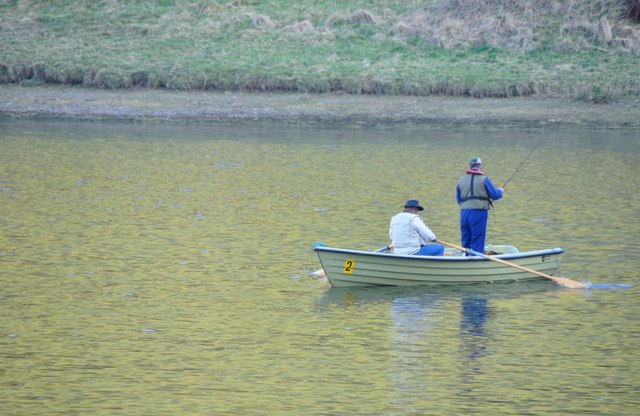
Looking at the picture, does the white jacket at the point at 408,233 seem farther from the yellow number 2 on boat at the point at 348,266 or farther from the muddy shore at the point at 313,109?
the muddy shore at the point at 313,109

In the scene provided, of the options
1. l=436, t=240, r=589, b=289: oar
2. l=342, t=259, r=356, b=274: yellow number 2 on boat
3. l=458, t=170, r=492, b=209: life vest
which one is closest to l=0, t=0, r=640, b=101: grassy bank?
l=458, t=170, r=492, b=209: life vest

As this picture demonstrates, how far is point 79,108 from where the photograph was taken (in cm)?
3781

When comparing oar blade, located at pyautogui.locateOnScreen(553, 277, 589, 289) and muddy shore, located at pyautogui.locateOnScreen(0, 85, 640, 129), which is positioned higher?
oar blade, located at pyautogui.locateOnScreen(553, 277, 589, 289)

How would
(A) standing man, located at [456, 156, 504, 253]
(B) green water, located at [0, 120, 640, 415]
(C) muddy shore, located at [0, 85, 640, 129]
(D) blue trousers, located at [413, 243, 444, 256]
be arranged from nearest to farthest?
1. (B) green water, located at [0, 120, 640, 415]
2. (D) blue trousers, located at [413, 243, 444, 256]
3. (A) standing man, located at [456, 156, 504, 253]
4. (C) muddy shore, located at [0, 85, 640, 129]

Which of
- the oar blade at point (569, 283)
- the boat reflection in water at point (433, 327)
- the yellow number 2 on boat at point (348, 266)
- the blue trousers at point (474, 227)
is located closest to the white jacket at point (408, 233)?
the boat reflection in water at point (433, 327)

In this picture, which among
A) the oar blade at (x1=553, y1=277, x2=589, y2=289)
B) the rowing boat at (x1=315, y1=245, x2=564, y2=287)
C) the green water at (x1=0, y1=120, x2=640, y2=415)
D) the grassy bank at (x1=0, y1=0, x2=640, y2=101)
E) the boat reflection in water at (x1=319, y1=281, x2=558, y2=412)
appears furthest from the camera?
the grassy bank at (x1=0, y1=0, x2=640, y2=101)

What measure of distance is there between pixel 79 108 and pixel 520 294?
2429 cm

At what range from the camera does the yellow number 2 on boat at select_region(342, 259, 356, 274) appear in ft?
51.8

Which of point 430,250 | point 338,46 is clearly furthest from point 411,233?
point 338,46

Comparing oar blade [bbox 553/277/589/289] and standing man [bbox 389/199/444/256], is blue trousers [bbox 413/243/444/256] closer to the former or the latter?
standing man [bbox 389/199/444/256]

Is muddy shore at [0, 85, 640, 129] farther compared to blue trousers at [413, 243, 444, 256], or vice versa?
muddy shore at [0, 85, 640, 129]

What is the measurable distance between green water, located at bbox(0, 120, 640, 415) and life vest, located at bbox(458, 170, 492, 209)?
1.26 metres

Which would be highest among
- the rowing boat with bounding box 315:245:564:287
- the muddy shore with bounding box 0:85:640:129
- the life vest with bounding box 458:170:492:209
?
the life vest with bounding box 458:170:492:209

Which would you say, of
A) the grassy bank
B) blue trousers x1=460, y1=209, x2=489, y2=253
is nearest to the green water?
blue trousers x1=460, y1=209, x2=489, y2=253
